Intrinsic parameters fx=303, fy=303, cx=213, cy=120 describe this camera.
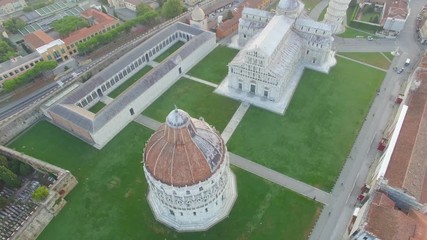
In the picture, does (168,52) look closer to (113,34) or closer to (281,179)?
(113,34)

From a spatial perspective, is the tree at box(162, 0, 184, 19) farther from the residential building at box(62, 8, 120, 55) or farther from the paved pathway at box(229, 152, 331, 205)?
the paved pathway at box(229, 152, 331, 205)

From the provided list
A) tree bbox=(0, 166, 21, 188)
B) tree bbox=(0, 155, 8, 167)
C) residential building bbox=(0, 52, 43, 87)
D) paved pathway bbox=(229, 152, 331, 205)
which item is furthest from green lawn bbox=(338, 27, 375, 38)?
tree bbox=(0, 155, 8, 167)

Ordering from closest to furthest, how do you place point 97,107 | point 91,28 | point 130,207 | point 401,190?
1. point 401,190
2. point 130,207
3. point 97,107
4. point 91,28

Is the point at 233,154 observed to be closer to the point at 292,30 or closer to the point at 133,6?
the point at 292,30

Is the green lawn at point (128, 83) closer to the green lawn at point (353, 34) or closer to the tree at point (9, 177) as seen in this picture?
the tree at point (9, 177)

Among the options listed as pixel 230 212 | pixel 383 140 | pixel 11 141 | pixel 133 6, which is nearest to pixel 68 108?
pixel 11 141

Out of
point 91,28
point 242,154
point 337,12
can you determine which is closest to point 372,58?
point 337,12

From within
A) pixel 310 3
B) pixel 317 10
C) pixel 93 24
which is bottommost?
pixel 93 24
